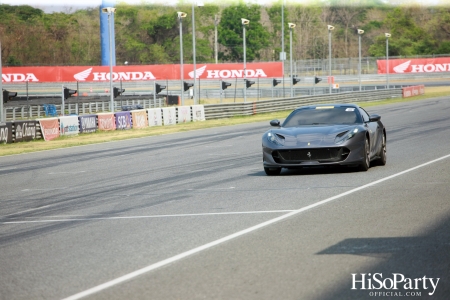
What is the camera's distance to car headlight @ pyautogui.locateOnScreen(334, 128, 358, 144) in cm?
1430

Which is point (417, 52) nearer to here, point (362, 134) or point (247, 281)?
point (362, 134)

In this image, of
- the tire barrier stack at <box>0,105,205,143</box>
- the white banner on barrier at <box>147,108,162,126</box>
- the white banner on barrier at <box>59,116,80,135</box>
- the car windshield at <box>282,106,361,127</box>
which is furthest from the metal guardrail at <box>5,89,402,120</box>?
the car windshield at <box>282,106,361,127</box>

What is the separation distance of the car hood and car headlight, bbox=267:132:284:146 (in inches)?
2.3

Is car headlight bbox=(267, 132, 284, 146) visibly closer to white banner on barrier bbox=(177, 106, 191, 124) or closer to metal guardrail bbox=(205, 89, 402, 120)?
white banner on barrier bbox=(177, 106, 191, 124)

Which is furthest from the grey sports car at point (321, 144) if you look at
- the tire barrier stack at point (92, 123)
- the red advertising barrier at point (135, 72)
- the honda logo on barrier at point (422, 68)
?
the honda logo on barrier at point (422, 68)

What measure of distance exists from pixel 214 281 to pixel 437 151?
13708 millimetres

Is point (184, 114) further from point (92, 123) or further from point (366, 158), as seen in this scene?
point (366, 158)

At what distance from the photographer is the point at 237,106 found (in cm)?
4450

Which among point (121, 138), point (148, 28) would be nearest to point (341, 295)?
point (121, 138)

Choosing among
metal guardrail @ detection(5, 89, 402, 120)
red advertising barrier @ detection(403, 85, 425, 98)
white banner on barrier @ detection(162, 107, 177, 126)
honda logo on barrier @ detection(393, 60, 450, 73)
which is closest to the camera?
white banner on barrier @ detection(162, 107, 177, 126)

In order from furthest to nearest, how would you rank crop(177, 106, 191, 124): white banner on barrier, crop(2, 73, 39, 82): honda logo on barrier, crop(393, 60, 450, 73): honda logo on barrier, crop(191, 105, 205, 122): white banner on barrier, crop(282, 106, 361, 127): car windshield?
crop(393, 60, 450, 73): honda logo on barrier
crop(2, 73, 39, 82): honda logo on barrier
crop(191, 105, 205, 122): white banner on barrier
crop(177, 106, 191, 124): white banner on barrier
crop(282, 106, 361, 127): car windshield

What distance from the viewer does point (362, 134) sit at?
1456 centimetres

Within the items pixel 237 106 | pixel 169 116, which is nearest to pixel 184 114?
pixel 169 116

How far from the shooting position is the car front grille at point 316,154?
46.9ft
